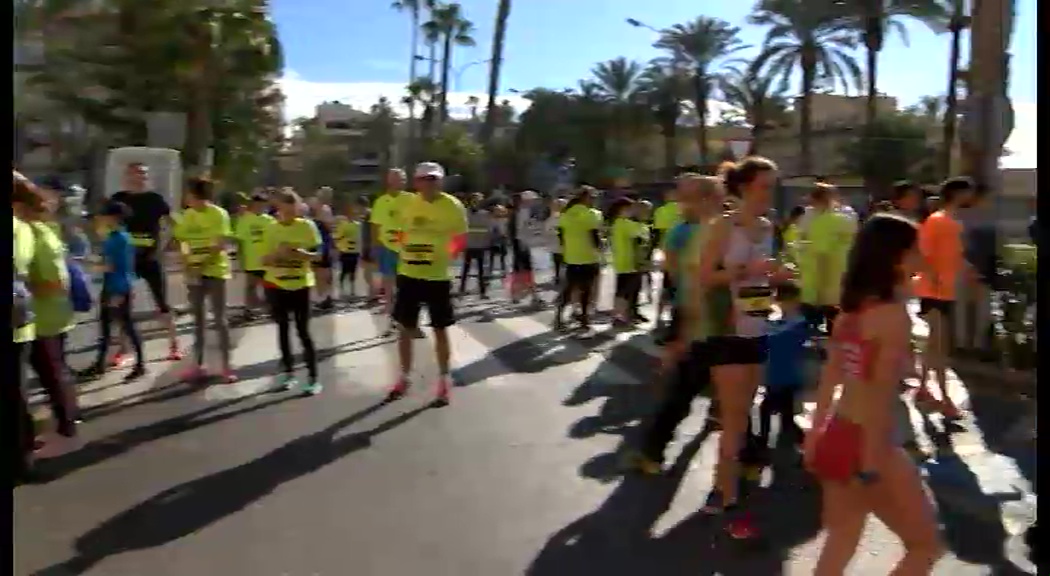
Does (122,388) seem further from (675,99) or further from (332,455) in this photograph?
(675,99)

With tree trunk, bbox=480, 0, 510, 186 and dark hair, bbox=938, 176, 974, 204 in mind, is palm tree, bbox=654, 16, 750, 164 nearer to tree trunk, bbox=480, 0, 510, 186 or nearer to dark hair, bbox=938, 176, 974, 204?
tree trunk, bbox=480, 0, 510, 186

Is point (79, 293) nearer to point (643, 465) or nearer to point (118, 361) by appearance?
point (118, 361)

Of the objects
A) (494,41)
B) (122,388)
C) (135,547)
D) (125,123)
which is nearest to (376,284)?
(122,388)

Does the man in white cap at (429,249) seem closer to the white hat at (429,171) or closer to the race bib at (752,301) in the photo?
the white hat at (429,171)

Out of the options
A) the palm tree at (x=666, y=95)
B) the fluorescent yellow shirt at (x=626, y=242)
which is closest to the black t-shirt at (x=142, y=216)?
the fluorescent yellow shirt at (x=626, y=242)

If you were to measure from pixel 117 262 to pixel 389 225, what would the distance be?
304cm

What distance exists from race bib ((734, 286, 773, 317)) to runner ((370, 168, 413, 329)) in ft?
16.4

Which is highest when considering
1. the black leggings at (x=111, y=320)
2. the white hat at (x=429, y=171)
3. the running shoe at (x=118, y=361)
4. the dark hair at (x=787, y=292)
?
the white hat at (x=429, y=171)

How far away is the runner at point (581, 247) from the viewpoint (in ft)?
41.4

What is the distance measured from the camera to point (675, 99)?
52.4m

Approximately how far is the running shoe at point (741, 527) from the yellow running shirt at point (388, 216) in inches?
207

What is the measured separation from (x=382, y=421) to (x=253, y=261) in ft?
16.5

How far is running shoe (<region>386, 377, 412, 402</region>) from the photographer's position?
8.68 meters

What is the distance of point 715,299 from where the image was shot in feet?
17.4
